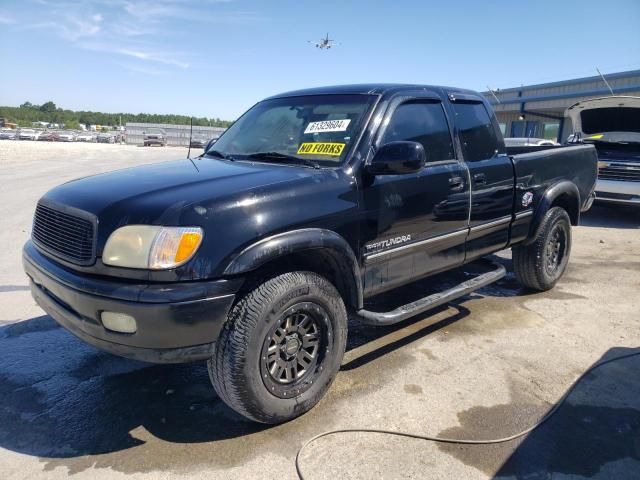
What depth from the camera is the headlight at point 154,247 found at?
242 centimetres

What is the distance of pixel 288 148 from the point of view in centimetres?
351

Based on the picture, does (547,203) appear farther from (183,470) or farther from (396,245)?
(183,470)

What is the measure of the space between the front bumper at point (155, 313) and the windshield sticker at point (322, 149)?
1.19 metres

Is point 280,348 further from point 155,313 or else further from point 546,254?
point 546,254

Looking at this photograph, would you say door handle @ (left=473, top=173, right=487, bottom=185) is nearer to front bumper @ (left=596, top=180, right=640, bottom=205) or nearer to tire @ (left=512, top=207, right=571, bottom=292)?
tire @ (left=512, top=207, right=571, bottom=292)

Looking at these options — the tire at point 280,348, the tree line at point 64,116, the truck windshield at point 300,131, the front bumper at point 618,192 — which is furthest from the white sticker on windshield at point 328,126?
the tree line at point 64,116

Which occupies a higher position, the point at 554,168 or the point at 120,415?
the point at 554,168

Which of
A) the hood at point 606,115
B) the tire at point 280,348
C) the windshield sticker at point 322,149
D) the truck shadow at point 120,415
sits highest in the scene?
the hood at point 606,115

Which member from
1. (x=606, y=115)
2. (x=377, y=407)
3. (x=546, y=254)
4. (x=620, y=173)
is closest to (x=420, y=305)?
(x=377, y=407)

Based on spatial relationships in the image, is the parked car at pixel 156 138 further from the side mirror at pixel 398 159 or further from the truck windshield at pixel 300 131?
the side mirror at pixel 398 159

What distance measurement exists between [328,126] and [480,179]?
1459mm

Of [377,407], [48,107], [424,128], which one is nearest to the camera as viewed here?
[377,407]

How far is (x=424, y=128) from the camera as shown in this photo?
378 cm

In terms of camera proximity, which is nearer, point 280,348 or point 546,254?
point 280,348
